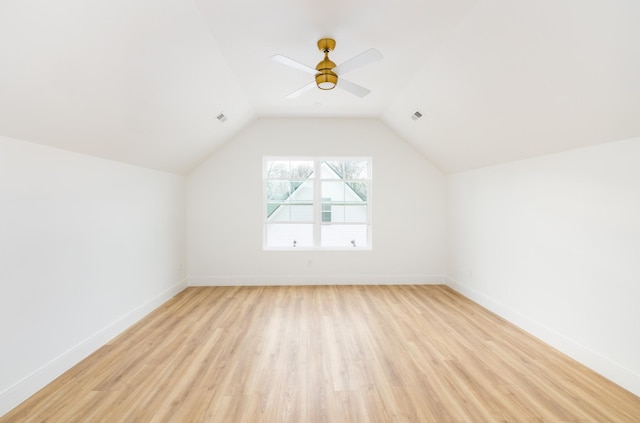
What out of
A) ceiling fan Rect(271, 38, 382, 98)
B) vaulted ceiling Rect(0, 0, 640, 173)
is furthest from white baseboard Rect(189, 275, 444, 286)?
ceiling fan Rect(271, 38, 382, 98)

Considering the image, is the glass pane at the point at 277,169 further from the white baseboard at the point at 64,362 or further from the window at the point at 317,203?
the white baseboard at the point at 64,362

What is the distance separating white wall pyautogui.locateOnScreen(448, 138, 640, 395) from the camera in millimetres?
2314

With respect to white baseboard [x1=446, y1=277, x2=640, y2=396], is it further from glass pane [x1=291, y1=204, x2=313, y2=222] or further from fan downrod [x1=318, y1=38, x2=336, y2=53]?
fan downrod [x1=318, y1=38, x2=336, y2=53]

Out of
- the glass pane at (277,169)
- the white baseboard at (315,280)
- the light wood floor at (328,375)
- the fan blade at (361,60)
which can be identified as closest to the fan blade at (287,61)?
the fan blade at (361,60)

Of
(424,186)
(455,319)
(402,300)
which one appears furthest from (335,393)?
(424,186)

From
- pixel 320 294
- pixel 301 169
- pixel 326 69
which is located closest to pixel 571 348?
pixel 320 294

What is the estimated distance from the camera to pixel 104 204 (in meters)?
3.11

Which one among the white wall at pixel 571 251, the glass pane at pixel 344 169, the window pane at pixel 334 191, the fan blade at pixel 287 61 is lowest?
the white wall at pixel 571 251

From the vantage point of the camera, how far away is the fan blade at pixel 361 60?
230cm

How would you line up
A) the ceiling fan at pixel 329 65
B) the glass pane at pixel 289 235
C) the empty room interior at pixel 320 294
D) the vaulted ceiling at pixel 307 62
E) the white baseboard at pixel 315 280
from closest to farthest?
the vaulted ceiling at pixel 307 62
the empty room interior at pixel 320 294
the ceiling fan at pixel 329 65
the white baseboard at pixel 315 280
the glass pane at pixel 289 235

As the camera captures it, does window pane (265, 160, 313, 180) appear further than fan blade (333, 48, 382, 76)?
Yes

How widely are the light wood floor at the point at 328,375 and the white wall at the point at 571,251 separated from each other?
21cm

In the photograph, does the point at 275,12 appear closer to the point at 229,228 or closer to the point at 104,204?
the point at 104,204

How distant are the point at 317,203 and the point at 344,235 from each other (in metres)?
0.74
